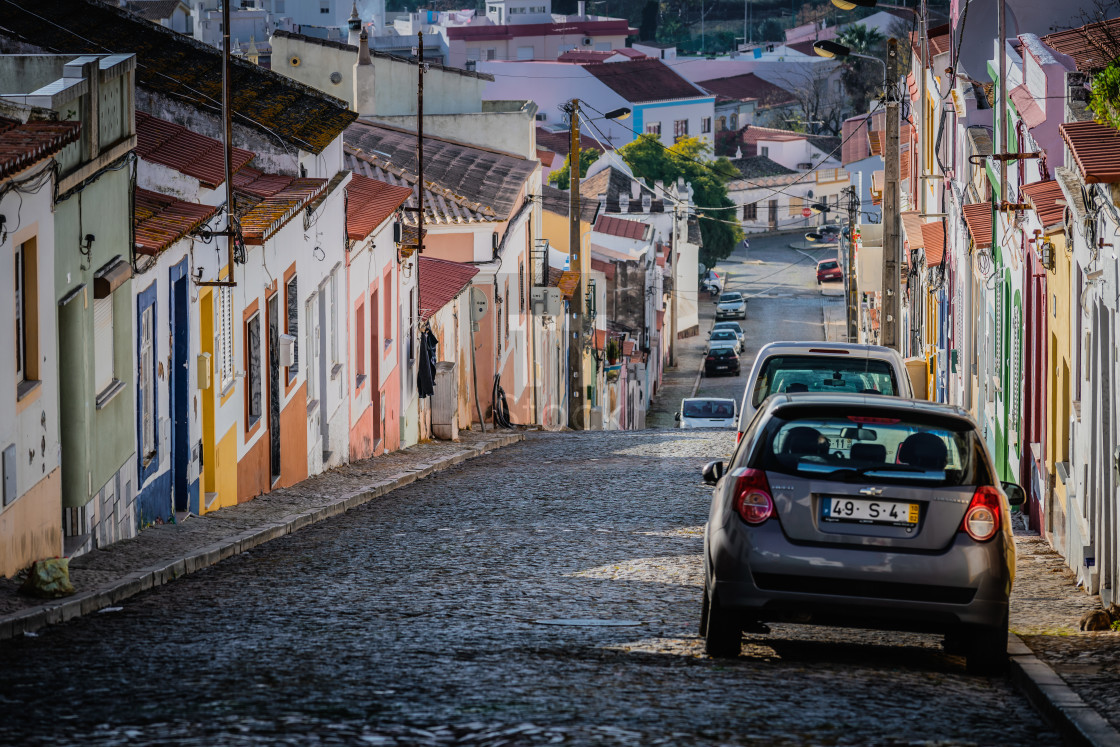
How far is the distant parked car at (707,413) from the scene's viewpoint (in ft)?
145

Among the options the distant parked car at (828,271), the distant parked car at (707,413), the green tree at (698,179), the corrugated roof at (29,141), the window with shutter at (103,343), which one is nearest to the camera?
the corrugated roof at (29,141)

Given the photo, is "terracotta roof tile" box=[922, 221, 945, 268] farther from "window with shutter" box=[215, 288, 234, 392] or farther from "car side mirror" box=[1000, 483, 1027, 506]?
"car side mirror" box=[1000, 483, 1027, 506]

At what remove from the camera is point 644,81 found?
4240 inches

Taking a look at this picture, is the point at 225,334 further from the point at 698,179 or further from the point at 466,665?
the point at 698,179

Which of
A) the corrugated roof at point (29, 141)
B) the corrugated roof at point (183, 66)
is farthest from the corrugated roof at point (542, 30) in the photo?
the corrugated roof at point (29, 141)

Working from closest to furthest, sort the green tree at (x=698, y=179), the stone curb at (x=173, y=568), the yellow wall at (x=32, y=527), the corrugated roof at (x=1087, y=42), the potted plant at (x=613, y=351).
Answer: the stone curb at (x=173, y=568) < the yellow wall at (x=32, y=527) < the corrugated roof at (x=1087, y=42) < the potted plant at (x=613, y=351) < the green tree at (x=698, y=179)

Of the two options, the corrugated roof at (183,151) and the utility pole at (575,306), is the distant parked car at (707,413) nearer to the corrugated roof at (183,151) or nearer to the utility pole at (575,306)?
the utility pole at (575,306)

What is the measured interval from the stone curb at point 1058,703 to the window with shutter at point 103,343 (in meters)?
6.93

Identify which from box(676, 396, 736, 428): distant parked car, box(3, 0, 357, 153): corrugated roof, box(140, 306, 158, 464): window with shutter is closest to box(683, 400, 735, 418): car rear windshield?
box(676, 396, 736, 428): distant parked car

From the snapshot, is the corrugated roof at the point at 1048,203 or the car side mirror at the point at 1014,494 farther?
the corrugated roof at the point at 1048,203

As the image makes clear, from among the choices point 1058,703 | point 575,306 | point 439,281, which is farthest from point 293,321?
point 575,306

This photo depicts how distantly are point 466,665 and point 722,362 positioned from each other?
59093 millimetres

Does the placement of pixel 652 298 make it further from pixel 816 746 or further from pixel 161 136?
pixel 816 746

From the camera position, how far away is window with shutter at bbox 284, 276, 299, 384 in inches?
744
